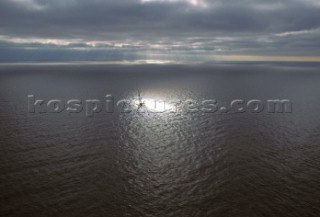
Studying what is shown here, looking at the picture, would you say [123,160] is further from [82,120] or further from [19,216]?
[82,120]

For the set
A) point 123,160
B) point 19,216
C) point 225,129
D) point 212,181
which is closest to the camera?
point 19,216

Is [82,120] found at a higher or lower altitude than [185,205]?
higher

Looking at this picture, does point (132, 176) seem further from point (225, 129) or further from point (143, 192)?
point (225, 129)

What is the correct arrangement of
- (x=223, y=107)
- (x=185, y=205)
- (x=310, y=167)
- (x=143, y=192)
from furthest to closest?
(x=223, y=107), (x=310, y=167), (x=143, y=192), (x=185, y=205)

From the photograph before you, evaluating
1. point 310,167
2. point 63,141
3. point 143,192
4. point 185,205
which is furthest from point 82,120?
point 310,167

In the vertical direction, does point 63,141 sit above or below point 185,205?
above

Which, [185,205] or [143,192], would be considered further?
[143,192]

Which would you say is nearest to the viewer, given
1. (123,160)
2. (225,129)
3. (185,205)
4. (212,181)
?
(185,205)

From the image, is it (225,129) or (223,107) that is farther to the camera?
(223,107)

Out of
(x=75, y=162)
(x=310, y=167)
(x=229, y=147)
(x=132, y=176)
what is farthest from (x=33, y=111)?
(x=310, y=167)
